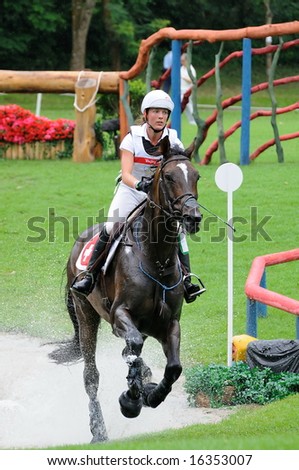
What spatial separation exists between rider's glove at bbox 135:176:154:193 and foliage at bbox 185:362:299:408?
2.11 metres

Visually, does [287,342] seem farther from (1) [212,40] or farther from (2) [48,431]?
(1) [212,40]

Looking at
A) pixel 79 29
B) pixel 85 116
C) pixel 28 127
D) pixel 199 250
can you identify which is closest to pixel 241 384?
pixel 199 250

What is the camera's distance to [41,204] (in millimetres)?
18953

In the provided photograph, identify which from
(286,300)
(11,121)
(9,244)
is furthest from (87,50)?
(286,300)

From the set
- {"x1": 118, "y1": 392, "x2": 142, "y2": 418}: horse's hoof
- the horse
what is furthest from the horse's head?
{"x1": 118, "y1": 392, "x2": 142, "y2": 418}: horse's hoof

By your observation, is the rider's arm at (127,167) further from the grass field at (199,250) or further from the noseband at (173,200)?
the grass field at (199,250)

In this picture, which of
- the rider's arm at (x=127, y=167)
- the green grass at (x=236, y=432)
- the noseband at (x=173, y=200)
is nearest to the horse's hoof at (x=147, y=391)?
the green grass at (x=236, y=432)

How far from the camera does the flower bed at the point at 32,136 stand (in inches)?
900

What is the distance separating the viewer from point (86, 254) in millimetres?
9773

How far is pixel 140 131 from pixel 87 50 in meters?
37.1

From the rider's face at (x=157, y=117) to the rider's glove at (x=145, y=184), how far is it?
49 cm

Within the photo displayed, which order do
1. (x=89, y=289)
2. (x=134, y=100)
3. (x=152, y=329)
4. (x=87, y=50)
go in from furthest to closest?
(x=87, y=50)
(x=134, y=100)
(x=89, y=289)
(x=152, y=329)

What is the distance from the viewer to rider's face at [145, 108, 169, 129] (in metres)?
8.74

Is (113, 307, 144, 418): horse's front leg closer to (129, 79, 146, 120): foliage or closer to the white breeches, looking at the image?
the white breeches
